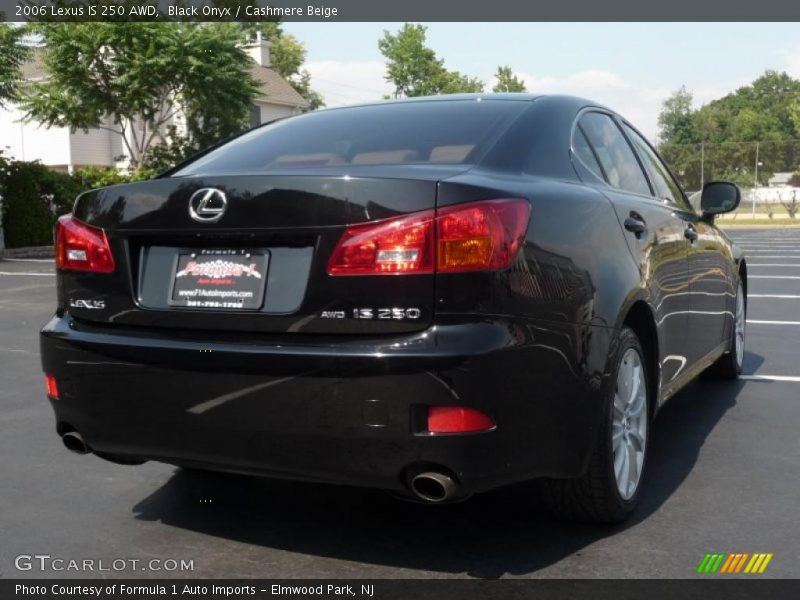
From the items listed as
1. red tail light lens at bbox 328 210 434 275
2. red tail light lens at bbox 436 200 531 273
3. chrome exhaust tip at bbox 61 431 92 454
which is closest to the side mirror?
red tail light lens at bbox 436 200 531 273

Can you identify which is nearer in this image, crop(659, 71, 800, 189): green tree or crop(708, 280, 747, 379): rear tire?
crop(708, 280, 747, 379): rear tire

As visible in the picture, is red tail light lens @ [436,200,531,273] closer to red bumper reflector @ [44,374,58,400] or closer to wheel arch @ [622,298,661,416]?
wheel arch @ [622,298,661,416]

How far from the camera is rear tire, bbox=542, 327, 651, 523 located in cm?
332

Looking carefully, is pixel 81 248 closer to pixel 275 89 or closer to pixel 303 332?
pixel 303 332

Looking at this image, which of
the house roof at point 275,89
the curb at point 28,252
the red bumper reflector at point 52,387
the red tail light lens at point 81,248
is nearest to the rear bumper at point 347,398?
the red bumper reflector at point 52,387

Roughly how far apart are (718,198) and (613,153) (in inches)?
50.4

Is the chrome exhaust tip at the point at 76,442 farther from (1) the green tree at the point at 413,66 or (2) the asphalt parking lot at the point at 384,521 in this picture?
(1) the green tree at the point at 413,66

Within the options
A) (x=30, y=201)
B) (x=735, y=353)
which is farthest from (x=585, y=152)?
(x=30, y=201)

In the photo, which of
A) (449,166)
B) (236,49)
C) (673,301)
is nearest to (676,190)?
(673,301)

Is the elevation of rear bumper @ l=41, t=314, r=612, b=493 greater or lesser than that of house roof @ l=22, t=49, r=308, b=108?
lesser

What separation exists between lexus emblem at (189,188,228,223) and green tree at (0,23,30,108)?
68.1 ft

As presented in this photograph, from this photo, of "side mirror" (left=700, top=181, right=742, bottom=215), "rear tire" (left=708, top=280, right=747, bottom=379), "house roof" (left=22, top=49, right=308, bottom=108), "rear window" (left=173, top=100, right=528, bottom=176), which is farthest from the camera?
"house roof" (left=22, top=49, right=308, bottom=108)

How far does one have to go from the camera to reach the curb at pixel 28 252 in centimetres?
2111

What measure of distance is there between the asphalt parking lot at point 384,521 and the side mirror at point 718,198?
1158mm
